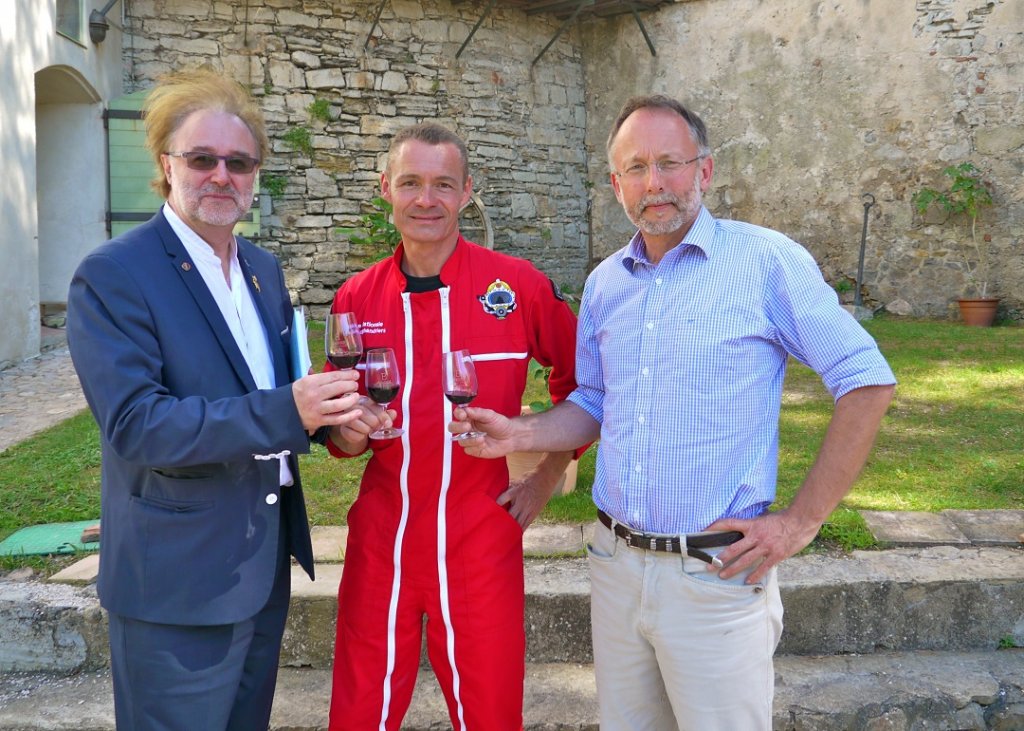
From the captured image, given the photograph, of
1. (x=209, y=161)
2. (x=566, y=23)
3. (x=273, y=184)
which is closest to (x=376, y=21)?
(x=273, y=184)

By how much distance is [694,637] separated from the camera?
198 centimetres

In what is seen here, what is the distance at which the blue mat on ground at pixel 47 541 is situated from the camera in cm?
340

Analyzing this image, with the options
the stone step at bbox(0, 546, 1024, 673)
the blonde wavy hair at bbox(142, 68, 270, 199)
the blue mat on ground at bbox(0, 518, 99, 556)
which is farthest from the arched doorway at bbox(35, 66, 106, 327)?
the blonde wavy hair at bbox(142, 68, 270, 199)

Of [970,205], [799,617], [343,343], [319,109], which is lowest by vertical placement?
[799,617]

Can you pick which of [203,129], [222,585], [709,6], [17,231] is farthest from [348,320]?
[709,6]

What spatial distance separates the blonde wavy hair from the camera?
202cm

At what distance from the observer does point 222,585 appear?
6.45ft

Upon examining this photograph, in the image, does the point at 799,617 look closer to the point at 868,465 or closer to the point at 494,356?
the point at 494,356

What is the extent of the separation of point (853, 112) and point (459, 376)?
10393 mm

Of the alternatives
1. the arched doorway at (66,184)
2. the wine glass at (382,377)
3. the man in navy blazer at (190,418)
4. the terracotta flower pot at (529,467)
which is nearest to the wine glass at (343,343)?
the wine glass at (382,377)

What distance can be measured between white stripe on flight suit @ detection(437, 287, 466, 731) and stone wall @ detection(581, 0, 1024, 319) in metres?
10.1

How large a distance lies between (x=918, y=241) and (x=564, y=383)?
9.75 metres

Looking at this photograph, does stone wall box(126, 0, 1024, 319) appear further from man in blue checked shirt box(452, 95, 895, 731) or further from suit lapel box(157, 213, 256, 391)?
man in blue checked shirt box(452, 95, 895, 731)

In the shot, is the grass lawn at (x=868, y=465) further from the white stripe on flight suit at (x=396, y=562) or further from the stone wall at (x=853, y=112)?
the stone wall at (x=853, y=112)
